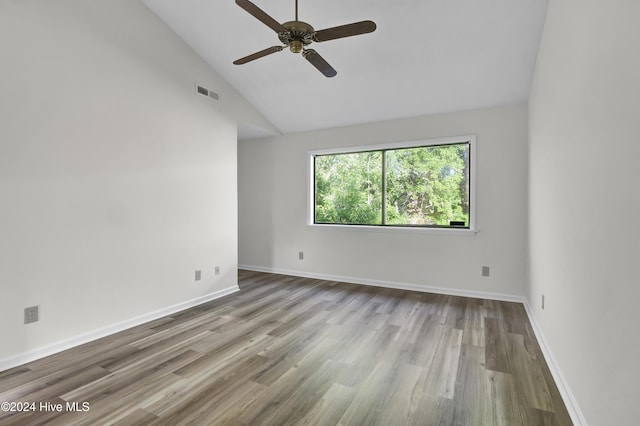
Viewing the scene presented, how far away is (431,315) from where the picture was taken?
3.56m

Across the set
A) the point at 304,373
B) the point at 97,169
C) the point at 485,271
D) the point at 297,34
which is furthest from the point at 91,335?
the point at 485,271

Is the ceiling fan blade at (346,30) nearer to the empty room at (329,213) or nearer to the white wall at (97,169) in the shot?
the empty room at (329,213)

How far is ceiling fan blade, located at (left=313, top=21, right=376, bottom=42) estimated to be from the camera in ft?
7.01

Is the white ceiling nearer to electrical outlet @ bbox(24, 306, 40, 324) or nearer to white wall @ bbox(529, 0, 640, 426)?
white wall @ bbox(529, 0, 640, 426)

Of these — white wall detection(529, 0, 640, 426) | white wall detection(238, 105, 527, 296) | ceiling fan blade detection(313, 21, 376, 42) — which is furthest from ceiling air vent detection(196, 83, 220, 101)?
white wall detection(529, 0, 640, 426)

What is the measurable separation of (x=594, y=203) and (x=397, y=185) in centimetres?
325

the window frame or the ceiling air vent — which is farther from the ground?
the ceiling air vent

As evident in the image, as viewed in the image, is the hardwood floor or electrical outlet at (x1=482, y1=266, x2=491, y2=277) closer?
the hardwood floor

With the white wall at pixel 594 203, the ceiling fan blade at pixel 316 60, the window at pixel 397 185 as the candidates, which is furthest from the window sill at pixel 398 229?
the ceiling fan blade at pixel 316 60

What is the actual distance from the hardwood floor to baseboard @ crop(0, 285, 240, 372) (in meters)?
0.07

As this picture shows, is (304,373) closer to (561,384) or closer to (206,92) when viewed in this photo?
(561,384)

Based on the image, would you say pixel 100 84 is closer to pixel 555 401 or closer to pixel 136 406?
pixel 136 406

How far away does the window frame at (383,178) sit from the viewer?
4211 millimetres

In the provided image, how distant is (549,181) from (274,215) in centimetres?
414
